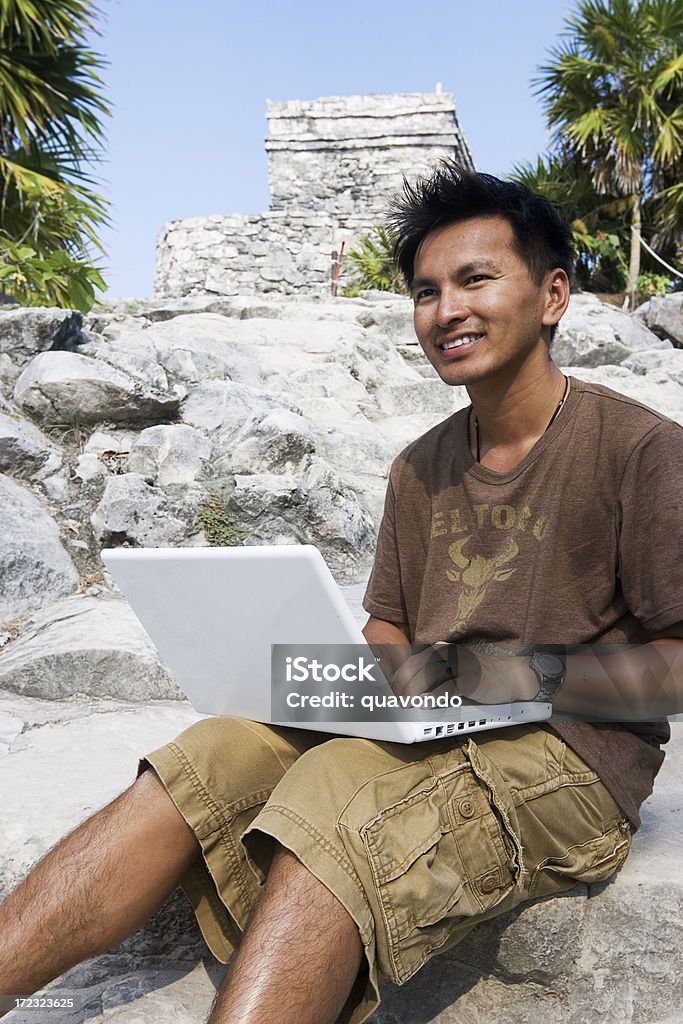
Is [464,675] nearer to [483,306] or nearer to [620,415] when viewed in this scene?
[620,415]

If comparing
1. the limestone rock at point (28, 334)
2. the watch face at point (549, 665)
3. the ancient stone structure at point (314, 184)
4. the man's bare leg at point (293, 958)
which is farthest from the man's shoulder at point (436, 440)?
the ancient stone structure at point (314, 184)

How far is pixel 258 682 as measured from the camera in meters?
1.55

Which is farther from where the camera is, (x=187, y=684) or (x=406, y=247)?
(x=406, y=247)

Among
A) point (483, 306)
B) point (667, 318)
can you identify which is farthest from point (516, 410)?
point (667, 318)

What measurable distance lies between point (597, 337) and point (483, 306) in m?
6.59

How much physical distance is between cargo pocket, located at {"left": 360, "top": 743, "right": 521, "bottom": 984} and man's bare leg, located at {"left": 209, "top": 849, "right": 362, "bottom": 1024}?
0.07 m

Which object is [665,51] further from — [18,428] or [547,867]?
[547,867]

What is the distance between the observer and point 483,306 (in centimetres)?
172

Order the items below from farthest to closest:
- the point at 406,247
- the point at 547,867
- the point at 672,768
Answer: the point at 672,768
the point at 406,247
the point at 547,867

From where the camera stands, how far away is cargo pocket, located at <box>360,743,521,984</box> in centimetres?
131

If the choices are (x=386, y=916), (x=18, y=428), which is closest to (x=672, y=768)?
(x=386, y=916)

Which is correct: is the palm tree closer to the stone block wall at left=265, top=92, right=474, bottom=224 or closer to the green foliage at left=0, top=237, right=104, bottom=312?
the stone block wall at left=265, top=92, right=474, bottom=224

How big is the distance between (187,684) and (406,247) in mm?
982

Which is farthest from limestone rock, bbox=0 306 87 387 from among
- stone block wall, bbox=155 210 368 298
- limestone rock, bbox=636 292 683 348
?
stone block wall, bbox=155 210 368 298
